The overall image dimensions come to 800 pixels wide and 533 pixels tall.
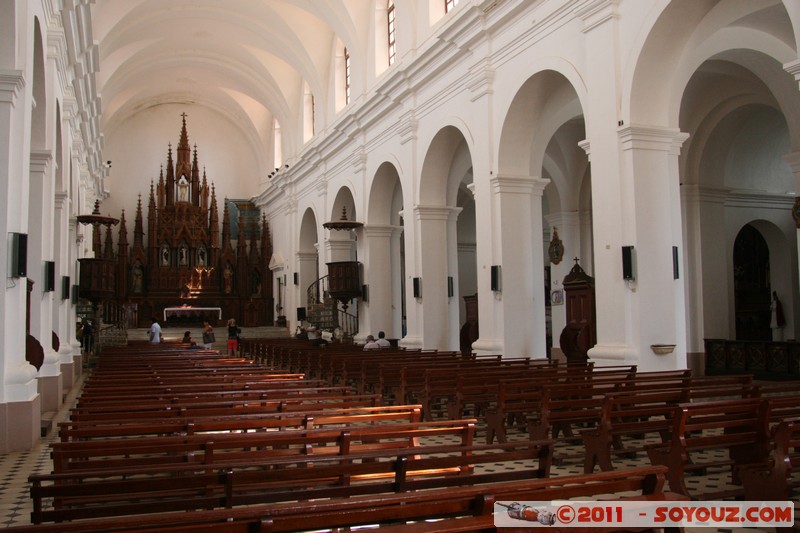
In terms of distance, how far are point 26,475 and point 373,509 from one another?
506 cm

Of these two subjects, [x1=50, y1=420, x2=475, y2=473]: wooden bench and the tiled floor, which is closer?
[x1=50, y1=420, x2=475, y2=473]: wooden bench

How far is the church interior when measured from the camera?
9.75 meters

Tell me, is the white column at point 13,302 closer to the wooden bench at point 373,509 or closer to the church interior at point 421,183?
the church interior at point 421,183

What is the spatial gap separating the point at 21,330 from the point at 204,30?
705 inches

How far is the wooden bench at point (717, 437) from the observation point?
15.9 feet

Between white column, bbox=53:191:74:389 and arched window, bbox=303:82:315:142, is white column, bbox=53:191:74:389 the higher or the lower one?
the lower one

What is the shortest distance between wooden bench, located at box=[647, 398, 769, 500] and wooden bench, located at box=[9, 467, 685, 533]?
2004 millimetres

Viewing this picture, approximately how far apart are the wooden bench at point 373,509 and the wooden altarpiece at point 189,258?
28.2m

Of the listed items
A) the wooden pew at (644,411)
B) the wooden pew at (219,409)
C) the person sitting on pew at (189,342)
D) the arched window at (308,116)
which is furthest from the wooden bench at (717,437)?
Result: the arched window at (308,116)

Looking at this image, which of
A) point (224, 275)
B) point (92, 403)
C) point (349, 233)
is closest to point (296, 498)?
point (92, 403)

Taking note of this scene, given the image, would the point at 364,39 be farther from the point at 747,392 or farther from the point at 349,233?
the point at 747,392

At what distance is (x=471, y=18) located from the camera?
13359 millimetres

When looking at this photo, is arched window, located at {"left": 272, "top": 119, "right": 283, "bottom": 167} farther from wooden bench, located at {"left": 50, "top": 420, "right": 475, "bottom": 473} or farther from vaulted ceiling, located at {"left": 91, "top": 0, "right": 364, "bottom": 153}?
wooden bench, located at {"left": 50, "top": 420, "right": 475, "bottom": 473}

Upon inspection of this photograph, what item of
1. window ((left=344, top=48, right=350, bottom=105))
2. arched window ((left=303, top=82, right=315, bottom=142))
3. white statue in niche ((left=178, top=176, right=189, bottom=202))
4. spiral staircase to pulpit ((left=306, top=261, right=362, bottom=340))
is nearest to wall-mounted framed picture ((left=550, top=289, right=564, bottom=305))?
spiral staircase to pulpit ((left=306, top=261, right=362, bottom=340))
